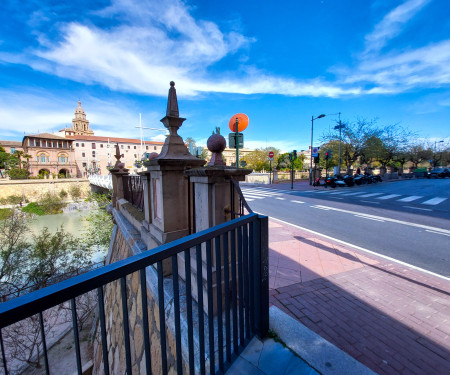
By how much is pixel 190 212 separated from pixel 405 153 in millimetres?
48276

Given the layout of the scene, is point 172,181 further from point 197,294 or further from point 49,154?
point 49,154

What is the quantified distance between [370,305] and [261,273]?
2217 millimetres

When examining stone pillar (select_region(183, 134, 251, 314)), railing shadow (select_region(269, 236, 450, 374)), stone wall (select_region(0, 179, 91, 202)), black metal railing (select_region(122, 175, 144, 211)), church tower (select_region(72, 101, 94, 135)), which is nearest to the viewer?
railing shadow (select_region(269, 236, 450, 374))

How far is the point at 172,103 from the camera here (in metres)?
3.36

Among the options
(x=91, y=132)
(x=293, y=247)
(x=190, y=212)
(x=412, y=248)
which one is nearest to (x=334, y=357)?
(x=190, y=212)

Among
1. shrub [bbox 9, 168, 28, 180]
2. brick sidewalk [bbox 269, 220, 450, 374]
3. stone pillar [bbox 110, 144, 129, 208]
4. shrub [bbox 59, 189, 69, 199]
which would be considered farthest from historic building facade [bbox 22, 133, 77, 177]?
brick sidewalk [bbox 269, 220, 450, 374]

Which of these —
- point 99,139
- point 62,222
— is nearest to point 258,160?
point 62,222

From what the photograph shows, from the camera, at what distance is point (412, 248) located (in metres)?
5.52

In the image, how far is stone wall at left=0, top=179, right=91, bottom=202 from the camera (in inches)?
1576

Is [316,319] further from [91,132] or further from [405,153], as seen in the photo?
[91,132]

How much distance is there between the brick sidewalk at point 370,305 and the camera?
2.32m

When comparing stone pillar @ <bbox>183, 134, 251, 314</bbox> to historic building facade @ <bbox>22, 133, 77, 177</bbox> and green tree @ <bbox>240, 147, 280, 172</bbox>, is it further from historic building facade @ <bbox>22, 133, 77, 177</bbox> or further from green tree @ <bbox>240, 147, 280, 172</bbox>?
historic building facade @ <bbox>22, 133, 77, 177</bbox>

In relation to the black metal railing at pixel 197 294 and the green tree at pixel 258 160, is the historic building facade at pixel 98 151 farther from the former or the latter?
the black metal railing at pixel 197 294

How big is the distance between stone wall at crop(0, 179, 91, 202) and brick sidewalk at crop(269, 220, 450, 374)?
5156cm
